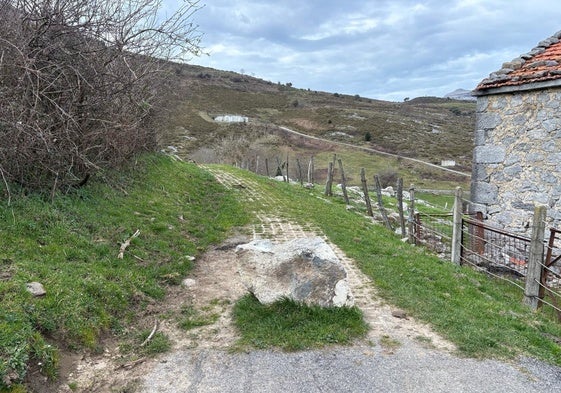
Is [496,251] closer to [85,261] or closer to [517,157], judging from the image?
[517,157]

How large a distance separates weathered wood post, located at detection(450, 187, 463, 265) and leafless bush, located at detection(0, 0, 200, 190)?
5867 millimetres

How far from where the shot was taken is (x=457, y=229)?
8.60m

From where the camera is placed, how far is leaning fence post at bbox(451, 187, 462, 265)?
8492mm

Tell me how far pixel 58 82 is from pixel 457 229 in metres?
8.08

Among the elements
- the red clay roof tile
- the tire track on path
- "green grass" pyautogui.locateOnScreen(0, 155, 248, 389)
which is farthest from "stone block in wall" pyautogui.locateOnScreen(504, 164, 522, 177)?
"green grass" pyautogui.locateOnScreen(0, 155, 248, 389)

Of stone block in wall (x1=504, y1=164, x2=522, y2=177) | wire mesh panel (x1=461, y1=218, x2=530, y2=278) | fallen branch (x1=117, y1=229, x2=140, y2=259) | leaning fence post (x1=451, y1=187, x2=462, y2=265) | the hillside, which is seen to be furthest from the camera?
the hillside

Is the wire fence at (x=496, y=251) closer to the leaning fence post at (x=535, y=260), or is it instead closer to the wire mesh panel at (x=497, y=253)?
the wire mesh panel at (x=497, y=253)

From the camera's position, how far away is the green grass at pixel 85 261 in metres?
4.29

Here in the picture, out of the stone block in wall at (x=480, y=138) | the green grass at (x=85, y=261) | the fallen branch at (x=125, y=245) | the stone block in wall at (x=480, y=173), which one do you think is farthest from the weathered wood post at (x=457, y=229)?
the fallen branch at (x=125, y=245)

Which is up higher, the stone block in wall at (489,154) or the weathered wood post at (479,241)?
the stone block in wall at (489,154)

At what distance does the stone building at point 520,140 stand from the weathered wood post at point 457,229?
1.66 metres

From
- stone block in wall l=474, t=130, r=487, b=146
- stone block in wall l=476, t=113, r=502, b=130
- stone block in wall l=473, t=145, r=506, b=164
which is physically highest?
stone block in wall l=476, t=113, r=502, b=130

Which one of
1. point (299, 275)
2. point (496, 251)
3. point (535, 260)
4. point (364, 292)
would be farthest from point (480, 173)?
point (299, 275)

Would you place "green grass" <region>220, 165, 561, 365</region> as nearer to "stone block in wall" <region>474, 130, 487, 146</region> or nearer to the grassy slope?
the grassy slope
